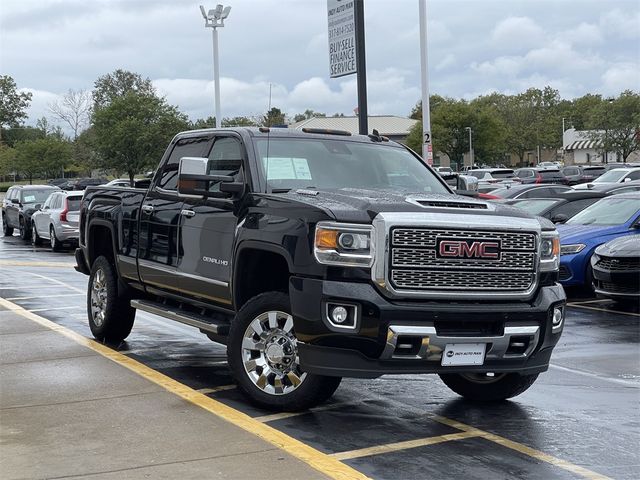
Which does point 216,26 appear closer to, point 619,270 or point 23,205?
point 23,205

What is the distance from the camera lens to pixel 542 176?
46500 mm

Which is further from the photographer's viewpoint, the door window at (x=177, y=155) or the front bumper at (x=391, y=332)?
the door window at (x=177, y=155)

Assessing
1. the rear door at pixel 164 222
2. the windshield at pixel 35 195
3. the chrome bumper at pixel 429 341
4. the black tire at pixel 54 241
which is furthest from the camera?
the windshield at pixel 35 195

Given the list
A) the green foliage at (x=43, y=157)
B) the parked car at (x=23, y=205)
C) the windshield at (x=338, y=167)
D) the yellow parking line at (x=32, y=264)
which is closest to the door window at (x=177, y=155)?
the windshield at (x=338, y=167)

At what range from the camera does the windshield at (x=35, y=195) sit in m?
31.2

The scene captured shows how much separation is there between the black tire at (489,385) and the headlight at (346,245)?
1.61 metres

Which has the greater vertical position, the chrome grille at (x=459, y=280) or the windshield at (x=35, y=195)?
the windshield at (x=35, y=195)

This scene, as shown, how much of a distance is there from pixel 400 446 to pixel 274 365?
122 cm

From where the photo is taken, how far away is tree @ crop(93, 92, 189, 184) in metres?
57.7

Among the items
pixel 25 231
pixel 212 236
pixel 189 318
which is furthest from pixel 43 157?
pixel 212 236

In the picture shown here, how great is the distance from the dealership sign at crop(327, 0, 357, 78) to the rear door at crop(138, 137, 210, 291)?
827 centimetres

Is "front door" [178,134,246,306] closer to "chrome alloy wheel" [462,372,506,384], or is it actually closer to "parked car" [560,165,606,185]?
"chrome alloy wheel" [462,372,506,384]

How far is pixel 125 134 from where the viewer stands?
57.6 meters

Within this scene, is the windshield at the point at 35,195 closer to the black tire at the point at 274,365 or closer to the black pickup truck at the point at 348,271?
the black pickup truck at the point at 348,271
